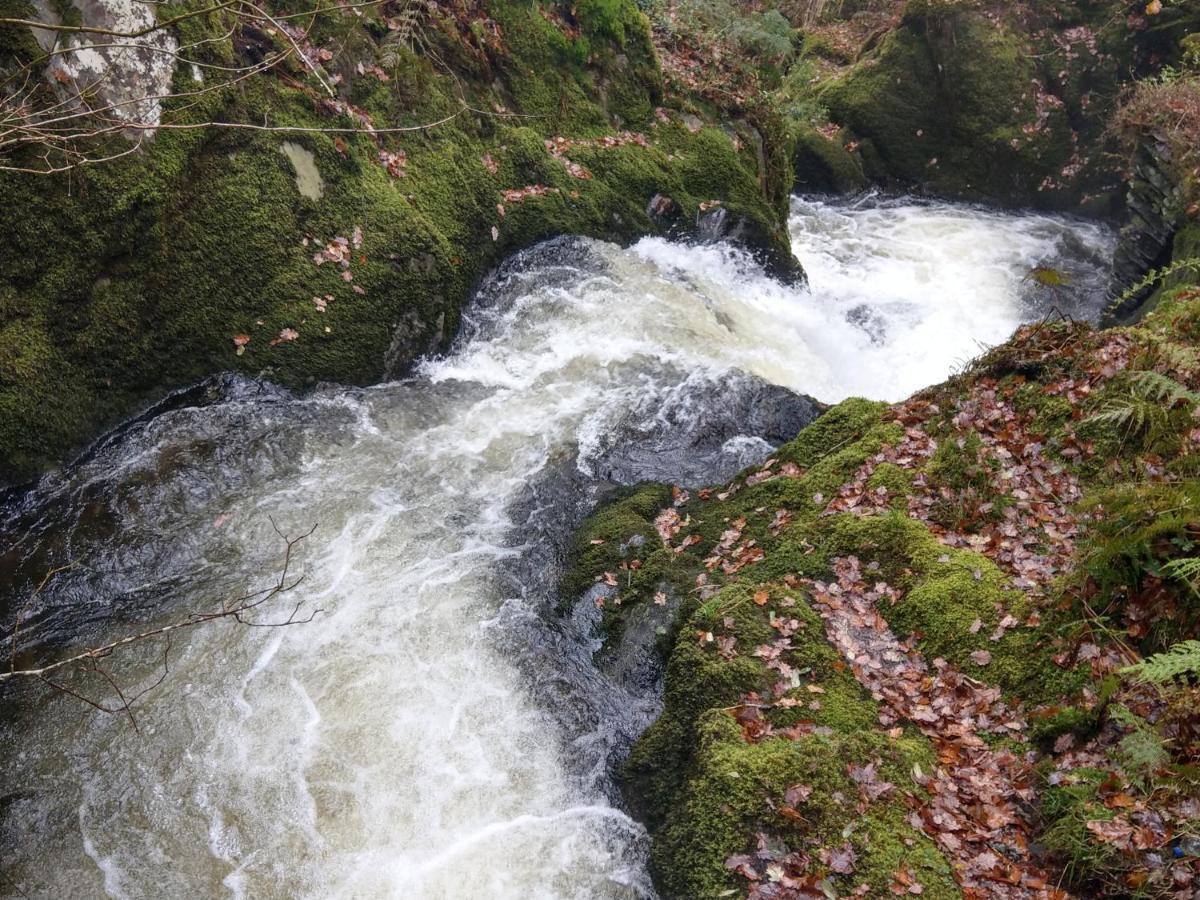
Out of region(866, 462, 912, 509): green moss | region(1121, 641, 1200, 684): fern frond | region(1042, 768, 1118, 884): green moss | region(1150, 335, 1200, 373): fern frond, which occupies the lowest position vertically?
region(1042, 768, 1118, 884): green moss

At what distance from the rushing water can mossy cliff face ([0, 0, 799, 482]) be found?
20.4 inches

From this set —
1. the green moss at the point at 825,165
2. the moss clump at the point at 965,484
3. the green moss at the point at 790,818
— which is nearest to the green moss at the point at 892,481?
the moss clump at the point at 965,484

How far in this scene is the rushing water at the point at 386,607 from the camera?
4.81m

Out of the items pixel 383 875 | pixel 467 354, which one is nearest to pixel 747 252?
pixel 467 354

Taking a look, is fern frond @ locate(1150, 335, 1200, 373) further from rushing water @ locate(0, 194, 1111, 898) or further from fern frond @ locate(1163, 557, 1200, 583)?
rushing water @ locate(0, 194, 1111, 898)

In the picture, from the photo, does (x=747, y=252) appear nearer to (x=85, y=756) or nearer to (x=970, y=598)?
(x=970, y=598)

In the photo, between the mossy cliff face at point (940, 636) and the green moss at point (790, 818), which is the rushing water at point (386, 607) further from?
the mossy cliff face at point (940, 636)

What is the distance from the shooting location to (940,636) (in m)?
4.91

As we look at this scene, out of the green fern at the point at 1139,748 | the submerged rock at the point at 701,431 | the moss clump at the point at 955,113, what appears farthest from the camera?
the moss clump at the point at 955,113

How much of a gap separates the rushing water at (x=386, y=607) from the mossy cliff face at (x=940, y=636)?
83cm

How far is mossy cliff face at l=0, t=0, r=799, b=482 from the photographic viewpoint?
6.95 meters

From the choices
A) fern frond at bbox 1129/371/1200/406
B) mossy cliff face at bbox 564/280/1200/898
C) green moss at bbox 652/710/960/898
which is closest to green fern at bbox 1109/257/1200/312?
mossy cliff face at bbox 564/280/1200/898

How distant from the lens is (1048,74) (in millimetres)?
16844

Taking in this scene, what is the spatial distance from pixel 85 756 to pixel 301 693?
4.69 feet
